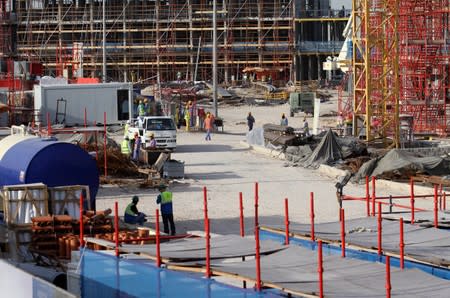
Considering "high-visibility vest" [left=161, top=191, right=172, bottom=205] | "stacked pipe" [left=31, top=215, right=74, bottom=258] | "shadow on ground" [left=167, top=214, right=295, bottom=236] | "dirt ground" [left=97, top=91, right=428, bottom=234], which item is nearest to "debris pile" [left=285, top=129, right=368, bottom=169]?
"dirt ground" [left=97, top=91, right=428, bottom=234]

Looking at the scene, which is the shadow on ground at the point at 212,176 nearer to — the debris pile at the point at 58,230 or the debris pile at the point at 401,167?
the debris pile at the point at 401,167

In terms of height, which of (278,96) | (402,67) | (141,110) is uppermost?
(402,67)

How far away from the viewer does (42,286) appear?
15.0 m

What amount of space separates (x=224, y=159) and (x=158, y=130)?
275cm

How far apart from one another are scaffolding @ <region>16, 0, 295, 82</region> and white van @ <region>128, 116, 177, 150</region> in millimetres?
48509

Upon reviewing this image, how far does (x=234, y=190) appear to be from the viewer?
33.3 metres

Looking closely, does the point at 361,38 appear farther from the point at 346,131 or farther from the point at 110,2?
the point at 110,2

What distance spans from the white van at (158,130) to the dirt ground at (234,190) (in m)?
0.63

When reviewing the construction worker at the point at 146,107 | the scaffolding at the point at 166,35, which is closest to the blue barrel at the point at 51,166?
the construction worker at the point at 146,107

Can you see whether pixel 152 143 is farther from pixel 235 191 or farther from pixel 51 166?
pixel 51 166

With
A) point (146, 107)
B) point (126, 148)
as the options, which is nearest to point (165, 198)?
point (126, 148)

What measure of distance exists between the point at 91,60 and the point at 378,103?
48.8 meters

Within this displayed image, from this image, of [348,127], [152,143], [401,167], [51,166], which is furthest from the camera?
[348,127]

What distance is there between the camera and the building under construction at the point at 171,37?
93.1 m
